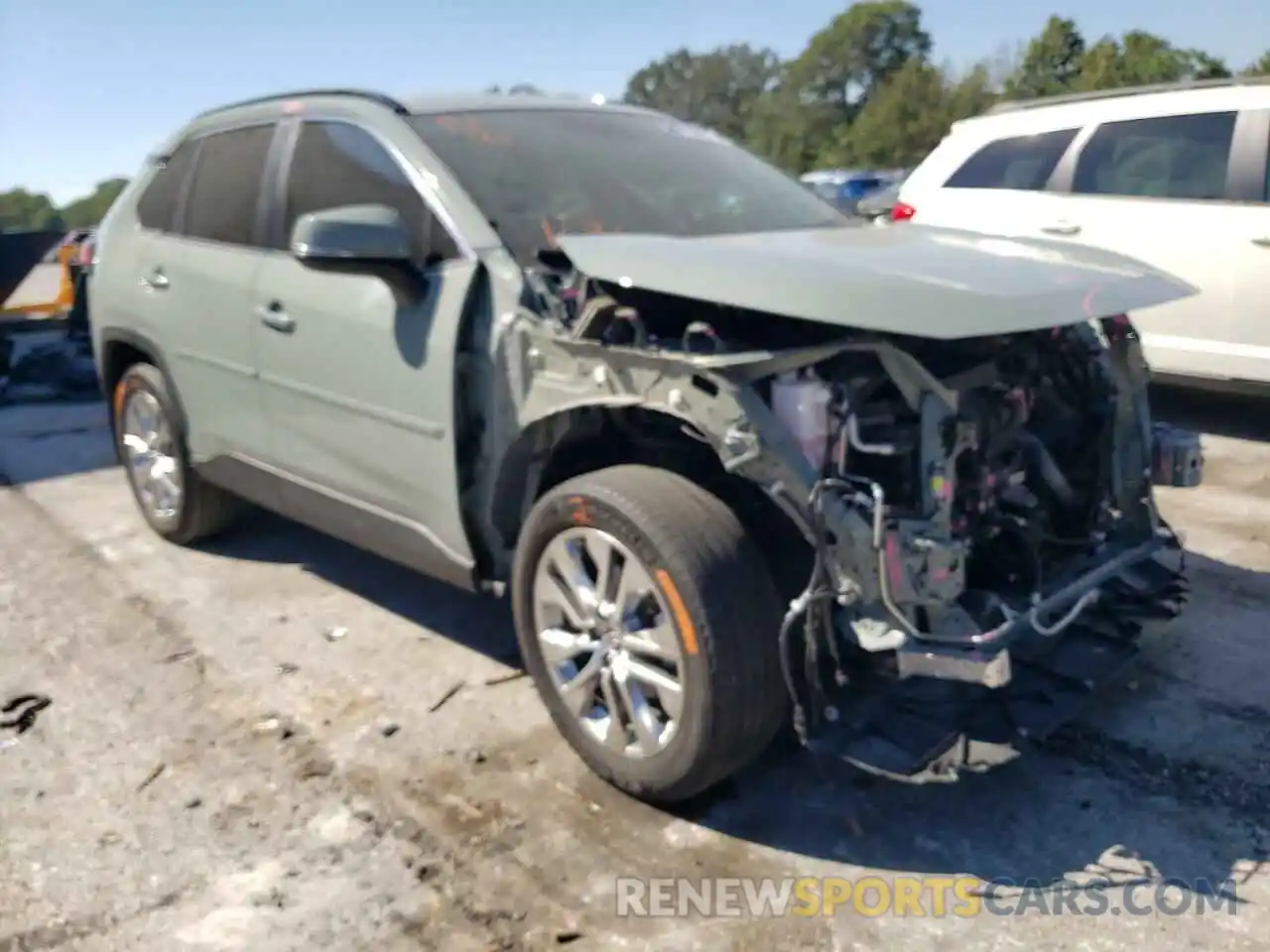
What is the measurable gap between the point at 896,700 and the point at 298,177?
267cm

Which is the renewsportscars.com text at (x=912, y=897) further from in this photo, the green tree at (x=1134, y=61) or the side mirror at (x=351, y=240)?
the green tree at (x=1134, y=61)

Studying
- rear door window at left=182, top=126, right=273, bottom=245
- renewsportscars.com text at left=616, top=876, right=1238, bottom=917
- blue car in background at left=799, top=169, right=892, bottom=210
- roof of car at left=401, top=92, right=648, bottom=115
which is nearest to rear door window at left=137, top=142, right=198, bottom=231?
rear door window at left=182, top=126, right=273, bottom=245

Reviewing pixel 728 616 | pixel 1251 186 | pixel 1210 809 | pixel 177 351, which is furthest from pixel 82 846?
pixel 1251 186

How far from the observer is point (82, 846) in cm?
295

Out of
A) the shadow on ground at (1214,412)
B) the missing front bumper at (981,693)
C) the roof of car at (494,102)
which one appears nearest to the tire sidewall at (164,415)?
the roof of car at (494,102)

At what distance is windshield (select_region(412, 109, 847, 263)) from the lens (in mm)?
3576

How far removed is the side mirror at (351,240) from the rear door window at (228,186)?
1070 mm

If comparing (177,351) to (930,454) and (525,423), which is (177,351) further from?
(930,454)

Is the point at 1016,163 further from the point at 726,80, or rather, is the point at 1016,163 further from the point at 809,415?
the point at 726,80

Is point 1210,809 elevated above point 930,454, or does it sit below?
below

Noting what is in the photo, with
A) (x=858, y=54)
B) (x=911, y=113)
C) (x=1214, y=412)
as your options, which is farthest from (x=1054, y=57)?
(x=1214, y=412)

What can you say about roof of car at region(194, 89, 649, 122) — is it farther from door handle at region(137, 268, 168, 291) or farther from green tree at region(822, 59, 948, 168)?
green tree at region(822, 59, 948, 168)

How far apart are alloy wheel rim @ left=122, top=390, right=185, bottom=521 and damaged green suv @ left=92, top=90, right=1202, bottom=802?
0.77m

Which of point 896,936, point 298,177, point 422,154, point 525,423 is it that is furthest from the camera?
point 298,177
